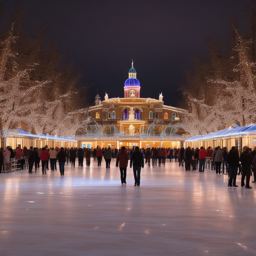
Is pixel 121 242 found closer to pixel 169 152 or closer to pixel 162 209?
pixel 162 209

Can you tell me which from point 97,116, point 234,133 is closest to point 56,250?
point 234,133

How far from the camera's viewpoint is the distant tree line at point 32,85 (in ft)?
96.4

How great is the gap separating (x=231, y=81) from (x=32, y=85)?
17.2m

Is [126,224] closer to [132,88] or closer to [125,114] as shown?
[125,114]

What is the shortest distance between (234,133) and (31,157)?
11.7 m

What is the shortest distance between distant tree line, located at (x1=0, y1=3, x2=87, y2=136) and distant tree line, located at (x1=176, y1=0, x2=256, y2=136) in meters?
14.1

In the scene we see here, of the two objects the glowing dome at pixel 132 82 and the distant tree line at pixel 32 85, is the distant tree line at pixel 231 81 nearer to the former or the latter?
the distant tree line at pixel 32 85

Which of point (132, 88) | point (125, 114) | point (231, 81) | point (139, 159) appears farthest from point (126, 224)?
point (132, 88)

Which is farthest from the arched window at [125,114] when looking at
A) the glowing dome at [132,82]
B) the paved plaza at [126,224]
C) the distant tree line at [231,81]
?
the paved plaza at [126,224]

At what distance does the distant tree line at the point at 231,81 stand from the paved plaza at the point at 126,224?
2009 cm

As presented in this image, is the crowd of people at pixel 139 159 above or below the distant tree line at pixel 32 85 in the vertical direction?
below

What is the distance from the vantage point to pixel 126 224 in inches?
291

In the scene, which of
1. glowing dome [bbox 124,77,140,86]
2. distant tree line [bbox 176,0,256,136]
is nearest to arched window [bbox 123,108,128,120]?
glowing dome [bbox 124,77,140,86]

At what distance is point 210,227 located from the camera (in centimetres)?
719
